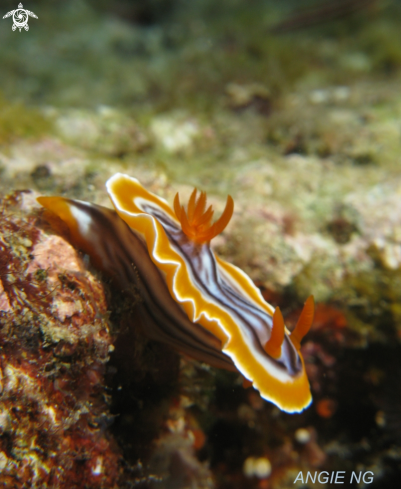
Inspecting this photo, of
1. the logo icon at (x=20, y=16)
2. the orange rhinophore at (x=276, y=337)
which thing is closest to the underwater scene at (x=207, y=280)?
the orange rhinophore at (x=276, y=337)

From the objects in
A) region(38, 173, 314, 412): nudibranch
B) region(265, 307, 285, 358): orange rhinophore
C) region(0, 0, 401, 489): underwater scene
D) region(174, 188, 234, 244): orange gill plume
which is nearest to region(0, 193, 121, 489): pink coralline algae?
region(0, 0, 401, 489): underwater scene

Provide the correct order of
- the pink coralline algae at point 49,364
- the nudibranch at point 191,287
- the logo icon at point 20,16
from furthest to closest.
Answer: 1. the logo icon at point 20,16
2. the nudibranch at point 191,287
3. the pink coralline algae at point 49,364

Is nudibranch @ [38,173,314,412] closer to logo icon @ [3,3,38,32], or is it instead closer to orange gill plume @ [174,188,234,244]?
orange gill plume @ [174,188,234,244]

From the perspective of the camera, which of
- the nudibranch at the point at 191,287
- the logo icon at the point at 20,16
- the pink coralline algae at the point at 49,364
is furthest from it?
the logo icon at the point at 20,16

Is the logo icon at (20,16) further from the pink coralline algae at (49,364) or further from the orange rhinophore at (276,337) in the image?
the orange rhinophore at (276,337)

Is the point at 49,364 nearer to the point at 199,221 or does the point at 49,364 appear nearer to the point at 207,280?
the point at 207,280

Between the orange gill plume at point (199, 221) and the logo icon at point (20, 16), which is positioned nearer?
the orange gill plume at point (199, 221)
